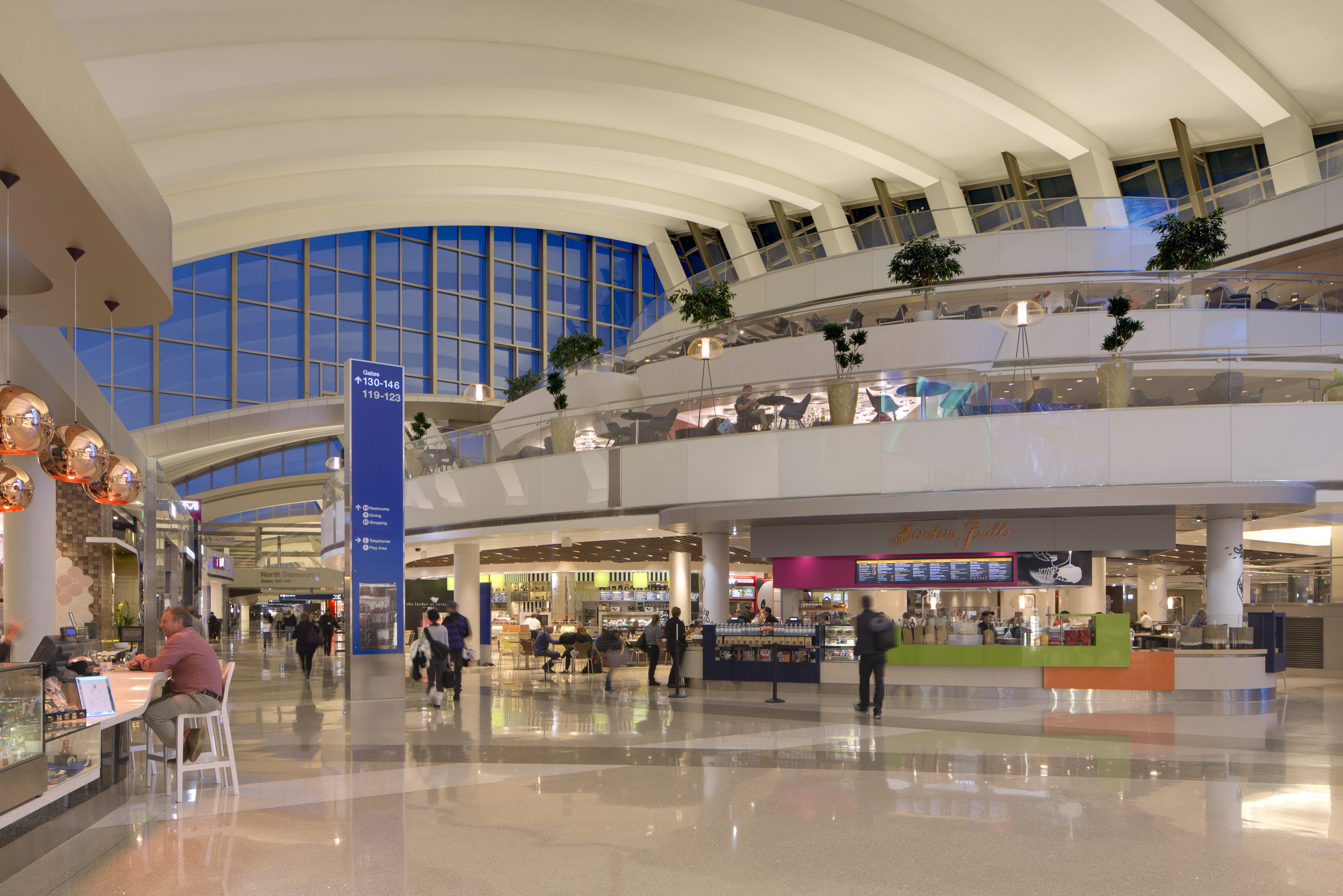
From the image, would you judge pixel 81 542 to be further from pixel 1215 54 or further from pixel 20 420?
pixel 1215 54

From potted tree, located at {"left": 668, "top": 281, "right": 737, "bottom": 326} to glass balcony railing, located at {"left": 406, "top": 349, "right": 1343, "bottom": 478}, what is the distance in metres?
9.96

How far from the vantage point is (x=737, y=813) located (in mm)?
6633

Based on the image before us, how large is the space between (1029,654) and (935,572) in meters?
2.23

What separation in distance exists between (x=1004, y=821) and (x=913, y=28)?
2077 centimetres

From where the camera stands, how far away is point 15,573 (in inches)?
609

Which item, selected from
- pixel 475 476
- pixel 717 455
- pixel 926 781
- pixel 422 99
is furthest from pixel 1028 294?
pixel 926 781

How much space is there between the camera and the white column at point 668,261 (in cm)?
4178

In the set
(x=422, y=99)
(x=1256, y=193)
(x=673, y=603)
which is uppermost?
(x=422, y=99)

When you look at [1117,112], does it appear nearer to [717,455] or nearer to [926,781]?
[717,455]

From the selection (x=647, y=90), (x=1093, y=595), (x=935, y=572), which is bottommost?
(x=1093, y=595)

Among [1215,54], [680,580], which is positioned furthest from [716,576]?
[1215,54]

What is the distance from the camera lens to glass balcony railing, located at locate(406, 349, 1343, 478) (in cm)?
1452

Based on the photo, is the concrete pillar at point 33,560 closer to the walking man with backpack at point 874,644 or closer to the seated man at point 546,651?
the seated man at point 546,651

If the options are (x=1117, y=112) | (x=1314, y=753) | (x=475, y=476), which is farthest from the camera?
(x=1117, y=112)
